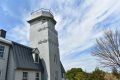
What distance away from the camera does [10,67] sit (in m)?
19.8

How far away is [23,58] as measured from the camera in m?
21.2

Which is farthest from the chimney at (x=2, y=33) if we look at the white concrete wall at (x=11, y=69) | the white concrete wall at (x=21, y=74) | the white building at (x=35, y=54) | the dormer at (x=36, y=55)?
the white concrete wall at (x=21, y=74)

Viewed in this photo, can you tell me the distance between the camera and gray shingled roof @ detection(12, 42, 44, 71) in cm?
1997

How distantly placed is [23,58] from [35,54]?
2919mm

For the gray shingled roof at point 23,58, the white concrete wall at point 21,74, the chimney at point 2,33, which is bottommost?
the white concrete wall at point 21,74

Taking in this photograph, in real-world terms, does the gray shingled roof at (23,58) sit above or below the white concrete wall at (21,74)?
above

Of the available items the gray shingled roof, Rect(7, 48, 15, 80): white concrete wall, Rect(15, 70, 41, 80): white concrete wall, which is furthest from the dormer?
Rect(7, 48, 15, 80): white concrete wall

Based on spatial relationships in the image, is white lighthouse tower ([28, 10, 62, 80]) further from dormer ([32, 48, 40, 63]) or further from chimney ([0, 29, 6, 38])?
chimney ([0, 29, 6, 38])

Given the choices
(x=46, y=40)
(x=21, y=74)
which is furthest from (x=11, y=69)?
(x=46, y=40)

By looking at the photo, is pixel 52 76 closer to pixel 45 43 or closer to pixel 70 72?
pixel 45 43

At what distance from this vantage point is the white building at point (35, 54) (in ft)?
64.4

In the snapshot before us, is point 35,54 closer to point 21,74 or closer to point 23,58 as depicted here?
point 23,58

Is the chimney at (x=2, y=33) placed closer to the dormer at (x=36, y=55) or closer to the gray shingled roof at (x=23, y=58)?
the gray shingled roof at (x=23, y=58)

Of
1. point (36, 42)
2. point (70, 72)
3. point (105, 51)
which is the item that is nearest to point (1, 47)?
point (36, 42)
